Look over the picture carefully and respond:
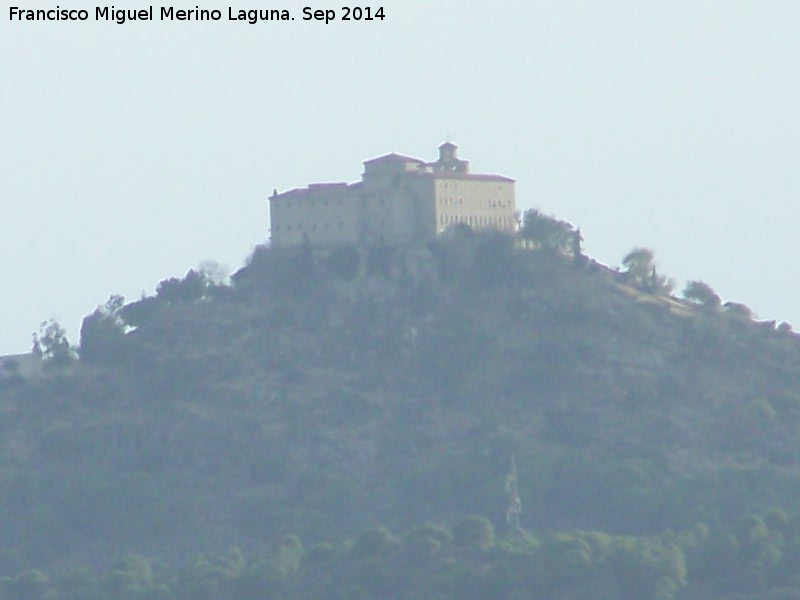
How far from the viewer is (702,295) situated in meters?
189

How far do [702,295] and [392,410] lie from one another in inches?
774

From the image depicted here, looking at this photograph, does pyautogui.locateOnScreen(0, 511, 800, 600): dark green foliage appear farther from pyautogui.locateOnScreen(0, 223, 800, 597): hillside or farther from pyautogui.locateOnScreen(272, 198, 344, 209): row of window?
pyautogui.locateOnScreen(272, 198, 344, 209): row of window

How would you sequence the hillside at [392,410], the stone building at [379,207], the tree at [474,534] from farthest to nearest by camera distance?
1. the stone building at [379,207]
2. the hillside at [392,410]
3. the tree at [474,534]

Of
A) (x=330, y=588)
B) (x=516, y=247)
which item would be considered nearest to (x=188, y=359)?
(x=516, y=247)

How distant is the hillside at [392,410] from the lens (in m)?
173

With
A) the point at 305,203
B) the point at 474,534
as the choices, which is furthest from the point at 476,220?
the point at 474,534

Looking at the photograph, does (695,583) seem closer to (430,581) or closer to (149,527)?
(430,581)

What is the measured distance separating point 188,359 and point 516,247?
17313 mm

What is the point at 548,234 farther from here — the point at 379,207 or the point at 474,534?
the point at 474,534

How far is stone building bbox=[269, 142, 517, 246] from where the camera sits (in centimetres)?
18038

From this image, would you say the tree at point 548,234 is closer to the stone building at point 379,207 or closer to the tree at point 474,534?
the stone building at point 379,207

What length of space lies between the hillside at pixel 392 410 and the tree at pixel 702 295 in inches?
111

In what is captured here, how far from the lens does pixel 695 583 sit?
155750 millimetres

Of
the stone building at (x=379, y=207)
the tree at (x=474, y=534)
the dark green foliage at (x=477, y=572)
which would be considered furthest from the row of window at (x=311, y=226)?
the dark green foliage at (x=477, y=572)
